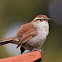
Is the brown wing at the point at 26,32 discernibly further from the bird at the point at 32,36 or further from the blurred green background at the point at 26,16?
the blurred green background at the point at 26,16

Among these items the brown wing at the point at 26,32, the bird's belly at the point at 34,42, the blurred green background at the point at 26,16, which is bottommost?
the blurred green background at the point at 26,16

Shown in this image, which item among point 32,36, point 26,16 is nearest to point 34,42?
point 32,36

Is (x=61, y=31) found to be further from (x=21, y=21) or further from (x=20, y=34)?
(x=20, y=34)

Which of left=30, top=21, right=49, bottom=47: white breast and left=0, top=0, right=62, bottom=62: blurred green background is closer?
left=30, top=21, right=49, bottom=47: white breast

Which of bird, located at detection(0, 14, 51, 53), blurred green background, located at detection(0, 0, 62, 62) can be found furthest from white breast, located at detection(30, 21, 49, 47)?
blurred green background, located at detection(0, 0, 62, 62)

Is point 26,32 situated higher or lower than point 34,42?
higher

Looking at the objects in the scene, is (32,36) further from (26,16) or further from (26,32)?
(26,16)

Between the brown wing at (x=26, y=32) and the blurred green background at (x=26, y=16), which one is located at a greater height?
the brown wing at (x=26, y=32)

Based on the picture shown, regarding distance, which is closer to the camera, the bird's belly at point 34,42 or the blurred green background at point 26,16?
the bird's belly at point 34,42

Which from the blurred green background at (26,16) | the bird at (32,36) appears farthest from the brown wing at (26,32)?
the blurred green background at (26,16)

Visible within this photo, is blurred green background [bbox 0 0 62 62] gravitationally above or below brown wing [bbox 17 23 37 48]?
below

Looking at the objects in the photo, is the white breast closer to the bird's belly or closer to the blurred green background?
the bird's belly
